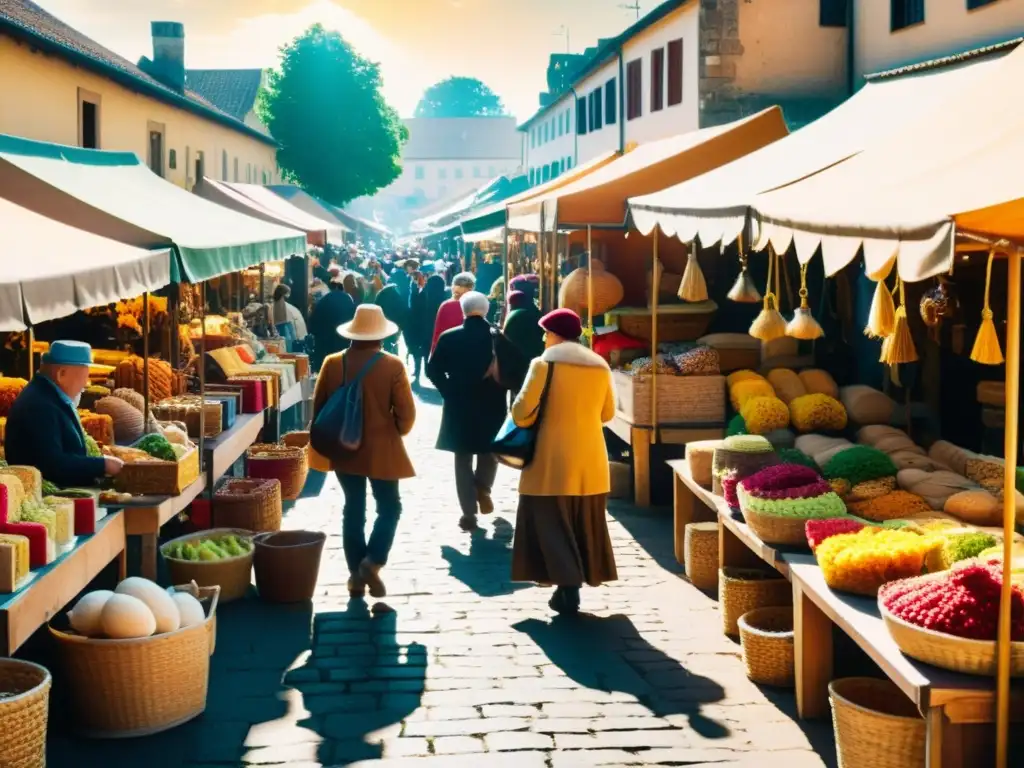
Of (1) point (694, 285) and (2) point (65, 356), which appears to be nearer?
(2) point (65, 356)

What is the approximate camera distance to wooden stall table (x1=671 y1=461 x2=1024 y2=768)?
446 centimetres

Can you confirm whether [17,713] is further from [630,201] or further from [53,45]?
[53,45]

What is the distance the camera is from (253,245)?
1062 cm

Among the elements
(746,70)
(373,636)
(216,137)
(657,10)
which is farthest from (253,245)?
(216,137)

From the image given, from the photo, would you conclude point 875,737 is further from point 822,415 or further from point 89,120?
point 89,120

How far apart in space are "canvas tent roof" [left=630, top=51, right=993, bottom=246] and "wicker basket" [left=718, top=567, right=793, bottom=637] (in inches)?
83.3

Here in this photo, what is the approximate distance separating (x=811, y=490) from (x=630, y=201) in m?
5.11

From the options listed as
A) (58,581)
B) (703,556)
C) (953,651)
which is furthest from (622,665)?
(58,581)

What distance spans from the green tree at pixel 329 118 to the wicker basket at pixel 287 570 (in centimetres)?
4491

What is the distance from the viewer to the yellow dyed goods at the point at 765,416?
9.80 metres

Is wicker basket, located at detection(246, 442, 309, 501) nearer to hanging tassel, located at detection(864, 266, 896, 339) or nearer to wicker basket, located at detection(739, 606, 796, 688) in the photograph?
wicker basket, located at detection(739, 606, 796, 688)

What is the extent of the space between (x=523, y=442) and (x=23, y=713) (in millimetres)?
3577

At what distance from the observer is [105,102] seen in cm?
2017

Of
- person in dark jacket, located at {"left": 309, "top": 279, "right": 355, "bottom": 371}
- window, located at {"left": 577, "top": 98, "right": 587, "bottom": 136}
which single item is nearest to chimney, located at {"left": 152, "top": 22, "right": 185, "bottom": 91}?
window, located at {"left": 577, "top": 98, "right": 587, "bottom": 136}
